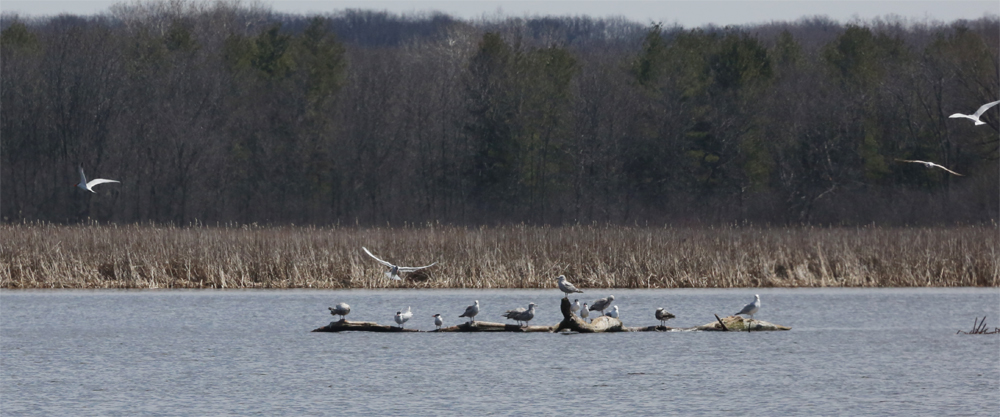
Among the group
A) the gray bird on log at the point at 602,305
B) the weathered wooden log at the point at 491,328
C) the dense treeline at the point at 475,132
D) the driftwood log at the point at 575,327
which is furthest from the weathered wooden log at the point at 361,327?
the dense treeline at the point at 475,132

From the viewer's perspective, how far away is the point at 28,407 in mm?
11227

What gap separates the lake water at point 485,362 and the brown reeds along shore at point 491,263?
1.84 meters

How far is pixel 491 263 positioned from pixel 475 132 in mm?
32607

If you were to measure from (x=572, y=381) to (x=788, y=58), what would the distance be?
51.4 meters

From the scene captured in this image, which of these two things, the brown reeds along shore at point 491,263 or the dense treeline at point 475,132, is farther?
the dense treeline at point 475,132

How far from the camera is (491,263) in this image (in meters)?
24.2

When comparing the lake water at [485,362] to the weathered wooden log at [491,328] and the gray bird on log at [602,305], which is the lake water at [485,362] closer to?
the weathered wooden log at [491,328]

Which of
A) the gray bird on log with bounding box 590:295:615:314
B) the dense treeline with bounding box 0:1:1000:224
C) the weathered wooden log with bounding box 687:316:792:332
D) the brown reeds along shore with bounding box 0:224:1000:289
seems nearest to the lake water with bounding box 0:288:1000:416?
the weathered wooden log with bounding box 687:316:792:332

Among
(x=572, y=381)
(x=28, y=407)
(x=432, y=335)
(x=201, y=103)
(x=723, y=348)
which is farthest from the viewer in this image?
(x=201, y=103)

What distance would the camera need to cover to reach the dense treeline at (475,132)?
2121 inches

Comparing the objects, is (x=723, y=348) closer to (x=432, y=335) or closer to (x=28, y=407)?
(x=432, y=335)

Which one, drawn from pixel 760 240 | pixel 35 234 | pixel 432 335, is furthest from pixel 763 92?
pixel 432 335

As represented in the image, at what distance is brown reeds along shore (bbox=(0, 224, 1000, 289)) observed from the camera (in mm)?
23938

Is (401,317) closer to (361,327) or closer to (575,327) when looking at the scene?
(361,327)
